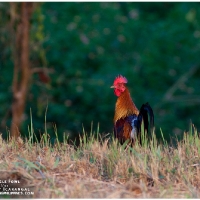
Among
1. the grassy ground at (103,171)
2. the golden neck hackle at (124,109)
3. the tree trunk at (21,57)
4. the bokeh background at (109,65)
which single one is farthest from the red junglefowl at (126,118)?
the bokeh background at (109,65)

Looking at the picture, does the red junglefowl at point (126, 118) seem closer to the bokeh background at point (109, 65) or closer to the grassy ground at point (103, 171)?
the grassy ground at point (103, 171)

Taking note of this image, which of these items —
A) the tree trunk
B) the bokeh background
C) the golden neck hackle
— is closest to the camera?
the golden neck hackle

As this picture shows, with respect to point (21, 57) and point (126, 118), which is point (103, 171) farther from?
point (21, 57)

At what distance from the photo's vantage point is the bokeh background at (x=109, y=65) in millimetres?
18016

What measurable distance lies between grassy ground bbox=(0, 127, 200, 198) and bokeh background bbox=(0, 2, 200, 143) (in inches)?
429

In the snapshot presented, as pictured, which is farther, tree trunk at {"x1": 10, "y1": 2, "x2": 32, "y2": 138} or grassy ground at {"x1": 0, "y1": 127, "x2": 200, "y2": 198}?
tree trunk at {"x1": 10, "y1": 2, "x2": 32, "y2": 138}

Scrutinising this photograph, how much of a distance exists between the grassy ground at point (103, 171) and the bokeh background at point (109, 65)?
429 inches

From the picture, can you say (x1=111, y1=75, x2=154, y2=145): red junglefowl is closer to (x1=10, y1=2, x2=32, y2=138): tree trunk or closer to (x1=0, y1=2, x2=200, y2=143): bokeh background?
(x1=10, y1=2, x2=32, y2=138): tree trunk

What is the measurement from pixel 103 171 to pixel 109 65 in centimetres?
1450

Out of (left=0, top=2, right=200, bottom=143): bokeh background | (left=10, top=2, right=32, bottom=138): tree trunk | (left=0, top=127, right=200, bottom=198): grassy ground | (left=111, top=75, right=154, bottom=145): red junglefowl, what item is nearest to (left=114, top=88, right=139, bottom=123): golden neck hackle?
(left=111, top=75, right=154, bottom=145): red junglefowl

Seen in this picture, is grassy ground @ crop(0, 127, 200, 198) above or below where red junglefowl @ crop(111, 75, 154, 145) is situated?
below

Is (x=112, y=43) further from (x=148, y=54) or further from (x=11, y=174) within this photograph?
(x=11, y=174)

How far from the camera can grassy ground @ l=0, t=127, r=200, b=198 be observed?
14.8ft

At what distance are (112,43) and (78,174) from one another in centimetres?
1645
